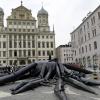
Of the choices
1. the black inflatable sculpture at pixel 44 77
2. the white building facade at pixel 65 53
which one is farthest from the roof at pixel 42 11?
the black inflatable sculpture at pixel 44 77

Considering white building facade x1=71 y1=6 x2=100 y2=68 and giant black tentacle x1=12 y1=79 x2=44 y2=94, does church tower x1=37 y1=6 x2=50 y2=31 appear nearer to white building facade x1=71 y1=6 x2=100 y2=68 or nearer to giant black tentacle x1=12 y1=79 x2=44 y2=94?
white building facade x1=71 y1=6 x2=100 y2=68

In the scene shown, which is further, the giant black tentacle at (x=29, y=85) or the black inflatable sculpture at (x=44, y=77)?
the black inflatable sculpture at (x=44, y=77)

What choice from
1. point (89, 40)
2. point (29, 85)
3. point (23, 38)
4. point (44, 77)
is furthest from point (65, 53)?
point (29, 85)

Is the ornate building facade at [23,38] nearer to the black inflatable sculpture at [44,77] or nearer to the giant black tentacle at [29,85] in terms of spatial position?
the black inflatable sculpture at [44,77]

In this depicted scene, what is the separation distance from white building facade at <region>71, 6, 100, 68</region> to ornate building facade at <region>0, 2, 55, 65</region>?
2268 cm

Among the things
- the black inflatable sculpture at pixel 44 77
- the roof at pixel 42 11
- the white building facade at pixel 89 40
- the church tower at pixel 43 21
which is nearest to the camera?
the black inflatable sculpture at pixel 44 77

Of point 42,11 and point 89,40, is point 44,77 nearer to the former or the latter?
point 89,40

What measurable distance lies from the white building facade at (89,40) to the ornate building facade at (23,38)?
2268 centimetres

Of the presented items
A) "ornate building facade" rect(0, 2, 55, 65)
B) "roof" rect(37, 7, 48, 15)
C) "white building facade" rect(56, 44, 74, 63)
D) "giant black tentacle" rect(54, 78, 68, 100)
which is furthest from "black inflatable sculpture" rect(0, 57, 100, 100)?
Result: "white building facade" rect(56, 44, 74, 63)

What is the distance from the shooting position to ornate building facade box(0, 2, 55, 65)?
74188 millimetres

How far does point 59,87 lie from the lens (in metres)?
7.32

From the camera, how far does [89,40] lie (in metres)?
45.0

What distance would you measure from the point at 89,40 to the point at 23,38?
35376 millimetres

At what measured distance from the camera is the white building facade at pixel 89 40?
40.8 m
